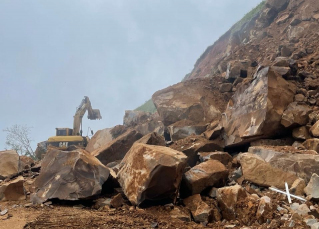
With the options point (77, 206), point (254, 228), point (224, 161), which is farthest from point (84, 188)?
point (224, 161)

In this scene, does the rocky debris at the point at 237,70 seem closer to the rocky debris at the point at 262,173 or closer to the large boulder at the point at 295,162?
the large boulder at the point at 295,162

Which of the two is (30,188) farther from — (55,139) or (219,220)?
(55,139)

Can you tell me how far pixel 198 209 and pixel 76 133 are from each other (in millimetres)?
11901

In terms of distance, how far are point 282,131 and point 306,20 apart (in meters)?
8.62

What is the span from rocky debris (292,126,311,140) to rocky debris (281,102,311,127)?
0.36 feet

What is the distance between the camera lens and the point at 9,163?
22.1ft

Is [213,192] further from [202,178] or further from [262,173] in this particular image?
[262,173]

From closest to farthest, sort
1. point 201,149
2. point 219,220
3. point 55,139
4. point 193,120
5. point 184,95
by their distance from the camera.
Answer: point 219,220 < point 201,149 < point 193,120 < point 184,95 < point 55,139

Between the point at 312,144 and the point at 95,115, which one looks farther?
the point at 95,115

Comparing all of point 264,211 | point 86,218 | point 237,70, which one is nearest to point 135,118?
point 237,70

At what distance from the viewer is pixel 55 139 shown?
13.8 meters

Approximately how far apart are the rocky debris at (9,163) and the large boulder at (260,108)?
5.41 meters

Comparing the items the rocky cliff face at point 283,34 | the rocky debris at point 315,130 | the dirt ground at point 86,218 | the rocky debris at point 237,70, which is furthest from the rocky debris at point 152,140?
the rocky debris at point 237,70

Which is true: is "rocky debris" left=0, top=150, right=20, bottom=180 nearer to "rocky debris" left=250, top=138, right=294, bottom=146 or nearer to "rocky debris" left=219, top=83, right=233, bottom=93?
"rocky debris" left=250, top=138, right=294, bottom=146
